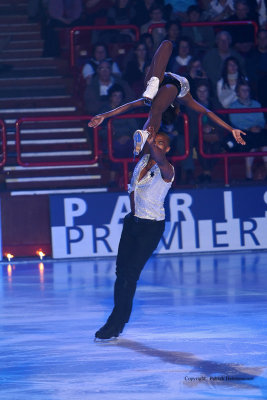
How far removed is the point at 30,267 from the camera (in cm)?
1166

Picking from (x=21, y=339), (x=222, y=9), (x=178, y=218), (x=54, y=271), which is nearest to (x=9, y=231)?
(x=54, y=271)

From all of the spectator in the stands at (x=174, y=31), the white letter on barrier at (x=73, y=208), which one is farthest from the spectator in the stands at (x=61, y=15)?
the white letter on barrier at (x=73, y=208)

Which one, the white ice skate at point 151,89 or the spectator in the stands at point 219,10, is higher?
the spectator in the stands at point 219,10

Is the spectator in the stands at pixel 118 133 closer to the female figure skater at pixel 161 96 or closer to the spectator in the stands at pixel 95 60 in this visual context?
the spectator in the stands at pixel 95 60

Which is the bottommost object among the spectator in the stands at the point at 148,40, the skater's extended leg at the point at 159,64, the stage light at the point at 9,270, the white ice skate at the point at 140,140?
the stage light at the point at 9,270

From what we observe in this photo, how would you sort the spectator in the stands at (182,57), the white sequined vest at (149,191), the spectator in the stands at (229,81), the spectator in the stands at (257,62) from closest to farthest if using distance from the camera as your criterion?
the white sequined vest at (149,191), the spectator in the stands at (229,81), the spectator in the stands at (182,57), the spectator in the stands at (257,62)

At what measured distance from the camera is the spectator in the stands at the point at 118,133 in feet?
41.9

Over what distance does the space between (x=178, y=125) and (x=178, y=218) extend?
59.0 inches

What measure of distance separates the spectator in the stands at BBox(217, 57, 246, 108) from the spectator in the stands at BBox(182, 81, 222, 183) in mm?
553

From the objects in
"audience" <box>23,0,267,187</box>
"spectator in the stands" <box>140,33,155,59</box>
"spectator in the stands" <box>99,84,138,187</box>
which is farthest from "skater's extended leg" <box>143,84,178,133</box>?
"spectator in the stands" <box>140,33,155,59</box>

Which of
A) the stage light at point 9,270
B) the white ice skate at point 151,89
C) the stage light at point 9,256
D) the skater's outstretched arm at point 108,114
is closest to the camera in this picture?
the skater's outstretched arm at point 108,114

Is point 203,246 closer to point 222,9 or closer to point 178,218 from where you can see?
point 178,218

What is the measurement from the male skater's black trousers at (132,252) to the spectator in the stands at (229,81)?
24.3 ft

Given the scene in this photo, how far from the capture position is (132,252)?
21.5 feet
